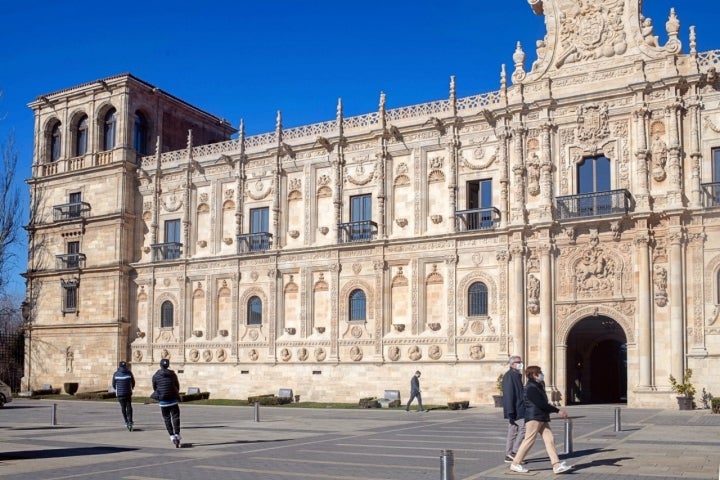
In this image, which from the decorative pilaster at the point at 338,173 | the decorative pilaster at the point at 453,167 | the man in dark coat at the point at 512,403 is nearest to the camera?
the man in dark coat at the point at 512,403

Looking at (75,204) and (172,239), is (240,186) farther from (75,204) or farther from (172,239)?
(75,204)

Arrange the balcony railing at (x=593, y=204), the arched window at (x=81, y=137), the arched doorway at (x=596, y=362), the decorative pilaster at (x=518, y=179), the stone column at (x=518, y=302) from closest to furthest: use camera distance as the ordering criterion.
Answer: the balcony railing at (x=593, y=204), the stone column at (x=518, y=302), the decorative pilaster at (x=518, y=179), the arched doorway at (x=596, y=362), the arched window at (x=81, y=137)

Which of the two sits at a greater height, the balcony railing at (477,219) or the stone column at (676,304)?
the balcony railing at (477,219)

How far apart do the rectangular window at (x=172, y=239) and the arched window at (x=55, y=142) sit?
10411 millimetres

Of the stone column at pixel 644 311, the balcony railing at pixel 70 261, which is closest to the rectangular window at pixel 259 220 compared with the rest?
the balcony railing at pixel 70 261

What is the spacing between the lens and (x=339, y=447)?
2025 cm

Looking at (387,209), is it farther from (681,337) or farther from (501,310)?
(681,337)

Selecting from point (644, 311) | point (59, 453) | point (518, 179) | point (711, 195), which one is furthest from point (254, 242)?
point (59, 453)

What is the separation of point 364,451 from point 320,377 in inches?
1000

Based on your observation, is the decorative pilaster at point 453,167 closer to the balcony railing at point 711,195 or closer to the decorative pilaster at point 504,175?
the decorative pilaster at point 504,175

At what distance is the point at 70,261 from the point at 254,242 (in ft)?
44.3

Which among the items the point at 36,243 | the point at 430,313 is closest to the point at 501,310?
the point at 430,313

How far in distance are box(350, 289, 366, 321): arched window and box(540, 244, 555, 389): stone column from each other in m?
9.84

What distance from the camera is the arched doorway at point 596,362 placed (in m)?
40.7
